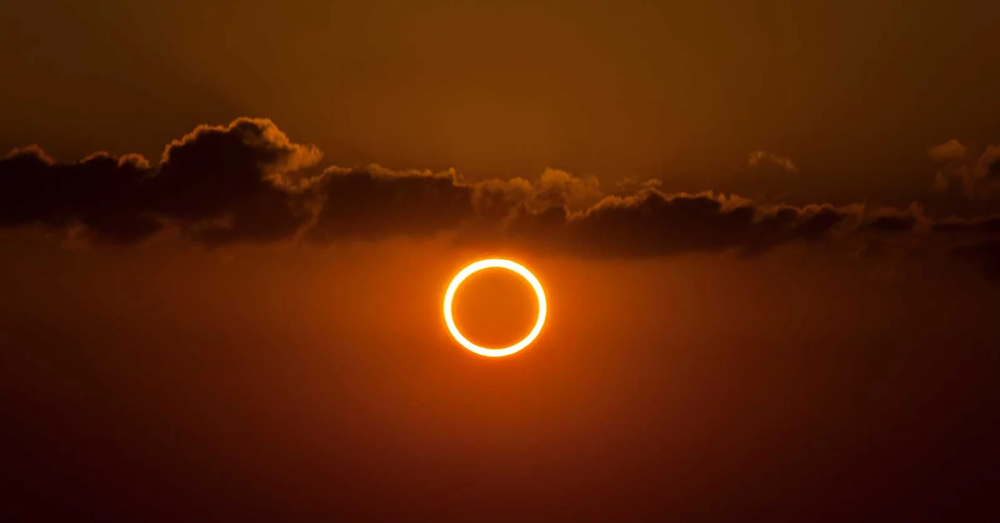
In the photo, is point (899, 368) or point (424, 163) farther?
point (899, 368)

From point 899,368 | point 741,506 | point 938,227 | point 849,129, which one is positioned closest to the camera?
point 849,129

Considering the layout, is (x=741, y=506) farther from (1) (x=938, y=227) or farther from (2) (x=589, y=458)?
(1) (x=938, y=227)

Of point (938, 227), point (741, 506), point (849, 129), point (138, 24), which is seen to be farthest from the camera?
point (741, 506)

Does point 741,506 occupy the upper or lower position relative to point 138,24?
lower

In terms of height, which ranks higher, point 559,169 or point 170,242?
point 559,169

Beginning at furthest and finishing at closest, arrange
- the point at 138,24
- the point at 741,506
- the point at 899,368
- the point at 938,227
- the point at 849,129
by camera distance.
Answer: the point at 741,506
the point at 899,368
the point at 938,227
the point at 849,129
the point at 138,24

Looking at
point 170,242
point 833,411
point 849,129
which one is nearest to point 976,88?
point 849,129

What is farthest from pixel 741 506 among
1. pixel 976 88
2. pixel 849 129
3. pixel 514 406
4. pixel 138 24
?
pixel 138 24

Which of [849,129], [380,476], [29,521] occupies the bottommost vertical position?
[29,521]

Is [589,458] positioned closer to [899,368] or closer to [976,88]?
[899,368]
